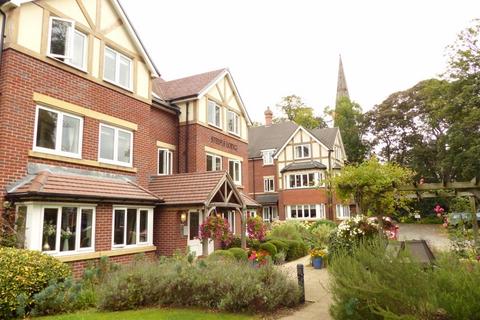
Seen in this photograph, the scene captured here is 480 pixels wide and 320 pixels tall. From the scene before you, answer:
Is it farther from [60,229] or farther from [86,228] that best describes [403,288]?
[86,228]

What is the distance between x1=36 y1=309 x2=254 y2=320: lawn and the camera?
279 inches

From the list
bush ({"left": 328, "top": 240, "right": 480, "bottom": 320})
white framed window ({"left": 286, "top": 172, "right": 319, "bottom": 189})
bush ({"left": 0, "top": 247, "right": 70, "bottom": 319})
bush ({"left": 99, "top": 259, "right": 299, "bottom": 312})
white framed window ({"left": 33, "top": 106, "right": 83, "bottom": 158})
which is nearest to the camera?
bush ({"left": 328, "top": 240, "right": 480, "bottom": 320})

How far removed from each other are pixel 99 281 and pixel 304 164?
2625 centimetres

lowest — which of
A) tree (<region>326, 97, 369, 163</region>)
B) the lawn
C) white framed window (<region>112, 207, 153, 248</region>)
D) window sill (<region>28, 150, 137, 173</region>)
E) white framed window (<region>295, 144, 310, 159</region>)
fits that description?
the lawn

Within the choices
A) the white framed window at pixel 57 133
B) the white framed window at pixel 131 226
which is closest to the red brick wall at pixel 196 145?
the white framed window at pixel 131 226

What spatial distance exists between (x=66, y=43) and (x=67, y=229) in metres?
6.09

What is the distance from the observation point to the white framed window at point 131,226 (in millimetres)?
12547

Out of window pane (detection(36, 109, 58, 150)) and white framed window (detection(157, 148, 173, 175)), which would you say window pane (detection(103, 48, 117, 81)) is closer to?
window pane (detection(36, 109, 58, 150))

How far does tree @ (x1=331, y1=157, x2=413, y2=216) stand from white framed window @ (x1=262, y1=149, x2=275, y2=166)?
22810 millimetres

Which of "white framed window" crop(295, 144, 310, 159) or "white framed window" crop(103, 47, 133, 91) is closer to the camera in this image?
"white framed window" crop(103, 47, 133, 91)

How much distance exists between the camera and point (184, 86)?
64.2 feet

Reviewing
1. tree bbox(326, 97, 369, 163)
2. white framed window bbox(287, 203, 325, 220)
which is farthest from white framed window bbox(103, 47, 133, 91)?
tree bbox(326, 97, 369, 163)

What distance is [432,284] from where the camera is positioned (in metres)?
4.84

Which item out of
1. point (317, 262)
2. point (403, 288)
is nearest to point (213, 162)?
point (317, 262)
